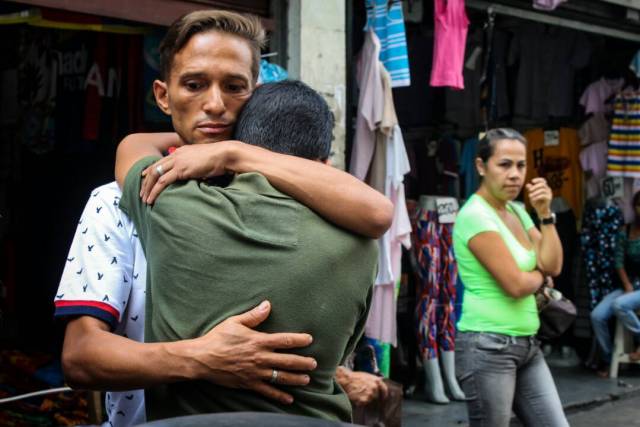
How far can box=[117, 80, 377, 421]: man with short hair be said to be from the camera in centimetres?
152

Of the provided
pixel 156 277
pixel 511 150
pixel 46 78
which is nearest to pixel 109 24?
pixel 46 78

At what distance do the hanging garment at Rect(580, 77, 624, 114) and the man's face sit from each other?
789 centimetres

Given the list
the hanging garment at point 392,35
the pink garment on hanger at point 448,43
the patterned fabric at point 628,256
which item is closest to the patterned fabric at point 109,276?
the hanging garment at point 392,35

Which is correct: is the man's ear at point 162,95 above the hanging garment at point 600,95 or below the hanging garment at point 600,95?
below

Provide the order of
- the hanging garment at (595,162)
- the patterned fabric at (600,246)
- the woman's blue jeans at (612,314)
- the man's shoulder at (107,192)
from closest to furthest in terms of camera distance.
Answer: the man's shoulder at (107,192) < the woman's blue jeans at (612,314) < the patterned fabric at (600,246) < the hanging garment at (595,162)

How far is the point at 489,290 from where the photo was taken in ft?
12.7

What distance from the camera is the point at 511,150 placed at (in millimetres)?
4129

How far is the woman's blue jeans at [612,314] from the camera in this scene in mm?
8500

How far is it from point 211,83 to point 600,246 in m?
7.87

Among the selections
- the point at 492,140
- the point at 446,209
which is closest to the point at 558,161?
the point at 446,209

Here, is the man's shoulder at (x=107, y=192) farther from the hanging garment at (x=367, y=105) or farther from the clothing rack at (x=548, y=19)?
the clothing rack at (x=548, y=19)

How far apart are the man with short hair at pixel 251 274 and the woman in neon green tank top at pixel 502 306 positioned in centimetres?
219

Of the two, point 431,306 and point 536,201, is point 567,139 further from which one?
point 536,201

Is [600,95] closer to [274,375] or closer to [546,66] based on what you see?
[546,66]
